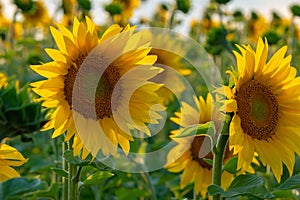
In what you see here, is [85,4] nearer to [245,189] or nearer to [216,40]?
[216,40]

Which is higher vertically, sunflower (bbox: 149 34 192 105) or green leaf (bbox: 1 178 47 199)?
sunflower (bbox: 149 34 192 105)

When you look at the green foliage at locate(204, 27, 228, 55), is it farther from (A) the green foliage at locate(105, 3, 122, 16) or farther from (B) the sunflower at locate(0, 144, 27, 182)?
(B) the sunflower at locate(0, 144, 27, 182)

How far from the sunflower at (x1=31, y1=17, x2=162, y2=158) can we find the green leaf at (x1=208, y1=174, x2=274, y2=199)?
25 centimetres

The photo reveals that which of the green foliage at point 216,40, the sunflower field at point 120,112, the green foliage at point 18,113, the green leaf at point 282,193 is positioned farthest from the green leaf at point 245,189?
the green foliage at point 216,40

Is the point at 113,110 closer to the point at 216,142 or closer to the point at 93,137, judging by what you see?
the point at 93,137

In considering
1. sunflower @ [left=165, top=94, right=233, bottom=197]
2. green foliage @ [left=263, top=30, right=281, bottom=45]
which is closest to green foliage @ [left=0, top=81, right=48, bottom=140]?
sunflower @ [left=165, top=94, right=233, bottom=197]

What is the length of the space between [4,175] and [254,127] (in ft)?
1.81

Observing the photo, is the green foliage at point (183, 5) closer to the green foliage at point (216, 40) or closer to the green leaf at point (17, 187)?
the green foliage at point (216, 40)

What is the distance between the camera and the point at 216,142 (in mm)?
1461

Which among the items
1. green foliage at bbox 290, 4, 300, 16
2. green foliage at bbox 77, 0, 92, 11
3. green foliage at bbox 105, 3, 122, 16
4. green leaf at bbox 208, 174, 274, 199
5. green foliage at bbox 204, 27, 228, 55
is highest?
green foliage at bbox 290, 4, 300, 16

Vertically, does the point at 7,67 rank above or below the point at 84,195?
above

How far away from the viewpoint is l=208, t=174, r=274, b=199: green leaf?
1.34 meters

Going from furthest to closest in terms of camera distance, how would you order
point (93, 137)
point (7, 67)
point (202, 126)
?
point (7, 67) < point (93, 137) < point (202, 126)

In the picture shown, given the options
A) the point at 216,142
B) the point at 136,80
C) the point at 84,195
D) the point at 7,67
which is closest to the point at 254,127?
the point at 216,142
